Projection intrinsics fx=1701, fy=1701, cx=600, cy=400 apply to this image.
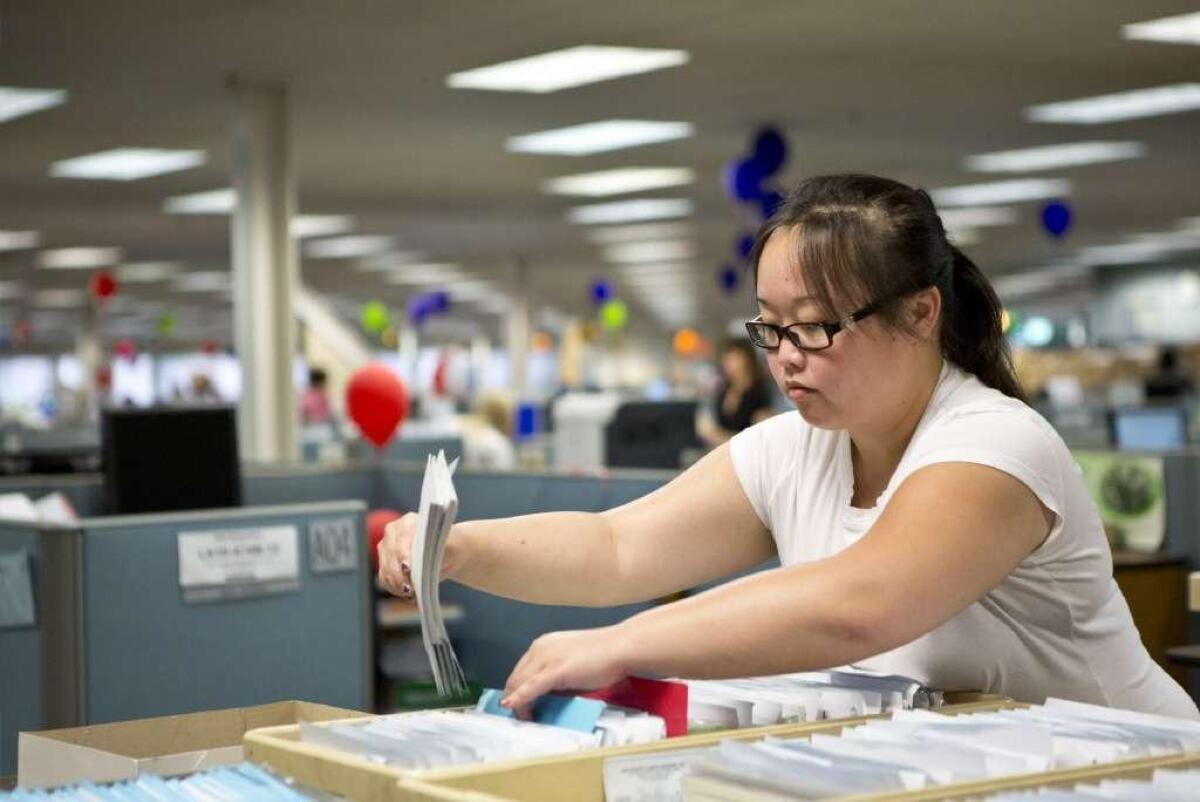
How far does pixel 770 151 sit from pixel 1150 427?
10.6 ft

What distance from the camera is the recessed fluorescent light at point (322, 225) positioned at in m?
16.5

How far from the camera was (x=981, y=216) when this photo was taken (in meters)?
17.4

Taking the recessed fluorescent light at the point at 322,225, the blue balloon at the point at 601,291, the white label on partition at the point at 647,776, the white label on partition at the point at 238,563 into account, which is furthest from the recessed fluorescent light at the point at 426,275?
the white label on partition at the point at 647,776

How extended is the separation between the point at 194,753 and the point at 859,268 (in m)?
0.77

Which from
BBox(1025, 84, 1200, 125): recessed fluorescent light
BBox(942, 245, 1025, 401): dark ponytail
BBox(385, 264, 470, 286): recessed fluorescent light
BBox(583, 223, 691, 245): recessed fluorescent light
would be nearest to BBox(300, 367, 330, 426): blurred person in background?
BBox(583, 223, 691, 245): recessed fluorescent light

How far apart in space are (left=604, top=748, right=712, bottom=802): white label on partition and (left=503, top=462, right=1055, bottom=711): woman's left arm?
15cm

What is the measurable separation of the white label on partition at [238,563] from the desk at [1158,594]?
257 cm

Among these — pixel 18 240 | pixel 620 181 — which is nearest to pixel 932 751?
pixel 620 181

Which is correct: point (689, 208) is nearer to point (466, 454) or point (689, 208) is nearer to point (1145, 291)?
point (466, 454)

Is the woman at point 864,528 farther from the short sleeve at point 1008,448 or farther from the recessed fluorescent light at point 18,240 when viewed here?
the recessed fluorescent light at point 18,240

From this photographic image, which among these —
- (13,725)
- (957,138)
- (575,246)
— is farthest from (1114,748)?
(575,246)

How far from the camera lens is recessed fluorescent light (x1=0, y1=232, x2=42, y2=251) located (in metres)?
17.5

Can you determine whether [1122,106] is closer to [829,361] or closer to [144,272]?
[829,361]

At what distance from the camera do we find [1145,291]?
2381 cm
